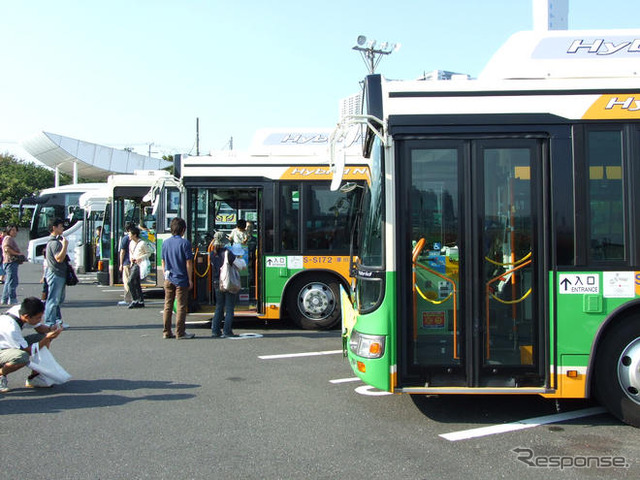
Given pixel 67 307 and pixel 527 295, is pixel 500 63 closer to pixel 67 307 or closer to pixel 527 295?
pixel 527 295

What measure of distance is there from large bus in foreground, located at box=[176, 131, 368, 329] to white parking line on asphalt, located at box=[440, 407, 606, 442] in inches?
194

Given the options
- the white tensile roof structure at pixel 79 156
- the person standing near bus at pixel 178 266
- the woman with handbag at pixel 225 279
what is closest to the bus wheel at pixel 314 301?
the woman with handbag at pixel 225 279

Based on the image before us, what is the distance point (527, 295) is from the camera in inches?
210

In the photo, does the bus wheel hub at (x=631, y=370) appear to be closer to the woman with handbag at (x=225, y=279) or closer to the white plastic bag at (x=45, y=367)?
the white plastic bag at (x=45, y=367)

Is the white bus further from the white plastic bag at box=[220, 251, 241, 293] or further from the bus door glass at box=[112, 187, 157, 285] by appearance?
the white plastic bag at box=[220, 251, 241, 293]

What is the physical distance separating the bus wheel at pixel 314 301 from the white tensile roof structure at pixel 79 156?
3655 cm

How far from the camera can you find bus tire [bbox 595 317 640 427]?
516 cm

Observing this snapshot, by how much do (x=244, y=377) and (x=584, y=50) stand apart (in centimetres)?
498

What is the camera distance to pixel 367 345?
17.5 ft

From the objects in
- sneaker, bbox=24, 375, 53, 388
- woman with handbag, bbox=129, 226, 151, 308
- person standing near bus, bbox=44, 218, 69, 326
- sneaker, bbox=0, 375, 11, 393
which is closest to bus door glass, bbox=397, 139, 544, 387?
sneaker, bbox=24, 375, 53, 388

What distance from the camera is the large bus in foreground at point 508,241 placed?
5.23 metres

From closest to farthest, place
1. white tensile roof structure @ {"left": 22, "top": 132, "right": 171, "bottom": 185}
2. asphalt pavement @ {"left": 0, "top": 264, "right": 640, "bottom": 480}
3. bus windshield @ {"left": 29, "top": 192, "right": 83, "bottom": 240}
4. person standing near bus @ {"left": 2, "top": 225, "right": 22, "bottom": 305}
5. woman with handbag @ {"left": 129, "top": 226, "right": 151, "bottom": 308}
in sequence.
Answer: asphalt pavement @ {"left": 0, "top": 264, "right": 640, "bottom": 480}
person standing near bus @ {"left": 2, "top": 225, "right": 22, "bottom": 305}
woman with handbag @ {"left": 129, "top": 226, "right": 151, "bottom": 308}
bus windshield @ {"left": 29, "top": 192, "right": 83, "bottom": 240}
white tensile roof structure @ {"left": 22, "top": 132, "right": 171, "bottom": 185}

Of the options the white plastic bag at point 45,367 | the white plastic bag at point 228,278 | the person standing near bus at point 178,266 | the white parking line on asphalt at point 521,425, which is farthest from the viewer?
the white plastic bag at point 228,278

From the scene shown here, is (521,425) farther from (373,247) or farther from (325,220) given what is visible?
(325,220)
